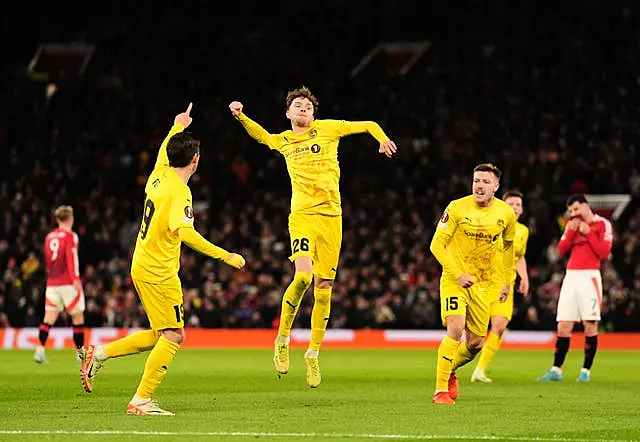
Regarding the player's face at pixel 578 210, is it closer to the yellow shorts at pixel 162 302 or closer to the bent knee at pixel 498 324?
the bent knee at pixel 498 324

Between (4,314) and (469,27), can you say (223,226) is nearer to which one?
(4,314)

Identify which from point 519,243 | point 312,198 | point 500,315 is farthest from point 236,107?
point 519,243

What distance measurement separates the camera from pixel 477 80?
3528 centimetres

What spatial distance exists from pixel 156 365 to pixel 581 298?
8033 millimetres

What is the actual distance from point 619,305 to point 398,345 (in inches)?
184

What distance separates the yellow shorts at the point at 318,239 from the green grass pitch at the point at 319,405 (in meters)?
1.41

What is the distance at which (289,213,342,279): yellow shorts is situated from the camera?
A: 14.2 metres

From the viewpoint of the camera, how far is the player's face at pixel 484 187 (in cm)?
1311

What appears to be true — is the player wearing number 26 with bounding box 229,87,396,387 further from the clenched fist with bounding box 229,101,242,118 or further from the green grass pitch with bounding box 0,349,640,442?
the green grass pitch with bounding box 0,349,640,442

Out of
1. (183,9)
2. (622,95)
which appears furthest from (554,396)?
(183,9)

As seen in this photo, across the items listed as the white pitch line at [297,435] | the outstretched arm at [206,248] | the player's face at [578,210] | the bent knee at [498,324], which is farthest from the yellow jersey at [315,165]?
the white pitch line at [297,435]

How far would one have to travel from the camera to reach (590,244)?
1772 cm

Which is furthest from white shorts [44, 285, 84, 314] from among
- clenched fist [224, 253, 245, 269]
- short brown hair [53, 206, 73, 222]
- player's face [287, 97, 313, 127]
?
clenched fist [224, 253, 245, 269]

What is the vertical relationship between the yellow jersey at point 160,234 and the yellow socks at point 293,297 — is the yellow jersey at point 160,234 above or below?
above
